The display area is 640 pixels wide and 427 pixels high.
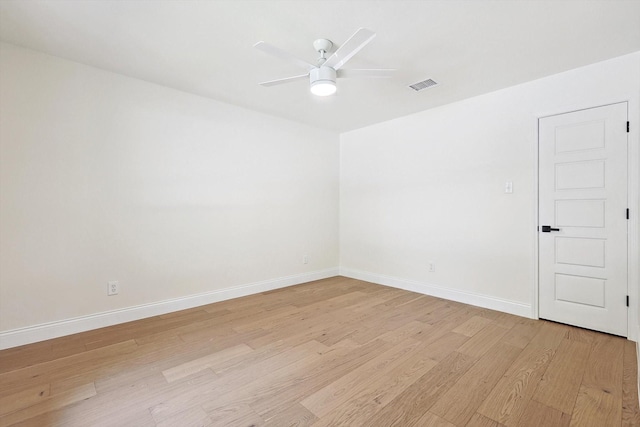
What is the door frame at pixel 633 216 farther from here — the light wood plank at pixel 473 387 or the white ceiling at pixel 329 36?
the light wood plank at pixel 473 387

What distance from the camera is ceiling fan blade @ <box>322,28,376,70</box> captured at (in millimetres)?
1777

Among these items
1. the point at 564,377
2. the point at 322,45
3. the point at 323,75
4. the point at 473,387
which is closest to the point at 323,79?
the point at 323,75

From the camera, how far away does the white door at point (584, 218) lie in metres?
2.60

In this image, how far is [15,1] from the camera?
1.91 metres

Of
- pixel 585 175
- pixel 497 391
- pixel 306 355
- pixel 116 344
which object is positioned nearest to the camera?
pixel 497 391

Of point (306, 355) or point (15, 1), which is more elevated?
point (15, 1)

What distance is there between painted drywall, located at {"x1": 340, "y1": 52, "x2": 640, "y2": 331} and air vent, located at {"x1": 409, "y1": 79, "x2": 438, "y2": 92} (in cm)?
11

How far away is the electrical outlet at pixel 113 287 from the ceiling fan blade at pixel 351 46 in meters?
2.88

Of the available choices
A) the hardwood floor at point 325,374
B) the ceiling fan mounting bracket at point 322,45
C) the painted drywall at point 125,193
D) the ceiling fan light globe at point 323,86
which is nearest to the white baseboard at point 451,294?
the hardwood floor at point 325,374

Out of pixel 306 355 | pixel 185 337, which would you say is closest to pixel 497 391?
pixel 306 355

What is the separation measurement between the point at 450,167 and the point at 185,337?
350 centimetres

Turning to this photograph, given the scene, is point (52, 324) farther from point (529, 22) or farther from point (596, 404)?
point (529, 22)

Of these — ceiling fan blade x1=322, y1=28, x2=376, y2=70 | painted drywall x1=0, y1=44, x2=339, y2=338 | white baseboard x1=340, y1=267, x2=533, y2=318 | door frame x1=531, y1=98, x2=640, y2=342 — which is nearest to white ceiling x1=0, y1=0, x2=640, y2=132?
ceiling fan blade x1=322, y1=28, x2=376, y2=70

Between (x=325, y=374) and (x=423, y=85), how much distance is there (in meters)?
2.93
